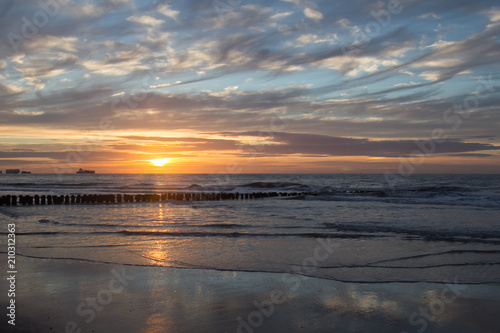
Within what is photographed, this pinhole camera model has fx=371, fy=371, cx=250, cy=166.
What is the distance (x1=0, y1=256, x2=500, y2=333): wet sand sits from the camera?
561 cm

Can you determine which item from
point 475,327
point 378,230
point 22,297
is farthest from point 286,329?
point 378,230

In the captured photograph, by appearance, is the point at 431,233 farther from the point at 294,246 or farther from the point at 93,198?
the point at 93,198

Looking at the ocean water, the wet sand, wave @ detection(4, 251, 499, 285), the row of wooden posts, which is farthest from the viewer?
the row of wooden posts

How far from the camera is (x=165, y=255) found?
33.8 ft

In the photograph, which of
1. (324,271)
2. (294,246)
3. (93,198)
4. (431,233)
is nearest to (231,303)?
(324,271)

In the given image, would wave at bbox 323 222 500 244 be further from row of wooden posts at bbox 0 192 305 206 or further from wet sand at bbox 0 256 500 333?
row of wooden posts at bbox 0 192 305 206

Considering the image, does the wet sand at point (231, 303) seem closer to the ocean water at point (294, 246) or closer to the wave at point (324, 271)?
the wave at point (324, 271)

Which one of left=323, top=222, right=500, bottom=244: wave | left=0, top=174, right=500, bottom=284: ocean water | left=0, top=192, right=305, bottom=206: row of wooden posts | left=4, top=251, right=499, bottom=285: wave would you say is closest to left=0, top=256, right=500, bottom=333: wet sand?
left=4, top=251, right=499, bottom=285: wave

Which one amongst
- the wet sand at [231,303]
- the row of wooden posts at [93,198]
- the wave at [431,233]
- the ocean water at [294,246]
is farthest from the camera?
the row of wooden posts at [93,198]

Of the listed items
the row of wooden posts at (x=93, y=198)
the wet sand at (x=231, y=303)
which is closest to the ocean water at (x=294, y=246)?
the wet sand at (x=231, y=303)

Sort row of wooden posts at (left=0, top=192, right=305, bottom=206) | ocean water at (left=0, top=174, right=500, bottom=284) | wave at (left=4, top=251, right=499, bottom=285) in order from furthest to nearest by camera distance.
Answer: row of wooden posts at (left=0, top=192, right=305, bottom=206) < ocean water at (left=0, top=174, right=500, bottom=284) < wave at (left=4, top=251, right=499, bottom=285)

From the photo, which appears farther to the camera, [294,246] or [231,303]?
[294,246]

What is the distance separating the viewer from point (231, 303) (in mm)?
6539

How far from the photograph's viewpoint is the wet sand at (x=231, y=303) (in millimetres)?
5605
